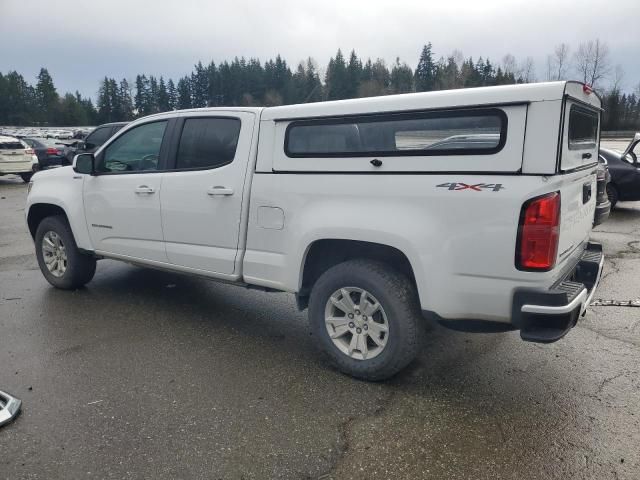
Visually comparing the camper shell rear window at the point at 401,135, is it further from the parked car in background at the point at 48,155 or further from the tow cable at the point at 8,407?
the parked car in background at the point at 48,155

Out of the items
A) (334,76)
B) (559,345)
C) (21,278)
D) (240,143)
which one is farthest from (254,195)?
(334,76)

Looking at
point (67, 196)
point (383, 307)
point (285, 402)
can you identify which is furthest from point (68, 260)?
point (383, 307)

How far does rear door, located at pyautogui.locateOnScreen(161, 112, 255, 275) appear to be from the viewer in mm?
3984

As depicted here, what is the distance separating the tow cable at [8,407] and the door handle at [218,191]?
75.6 inches

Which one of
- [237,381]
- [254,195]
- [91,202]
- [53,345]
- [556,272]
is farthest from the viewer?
[91,202]

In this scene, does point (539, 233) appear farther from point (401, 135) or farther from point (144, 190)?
point (144, 190)

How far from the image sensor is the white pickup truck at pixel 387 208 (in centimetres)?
281

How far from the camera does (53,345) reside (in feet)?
13.7

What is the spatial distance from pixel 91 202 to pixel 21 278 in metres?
1.91

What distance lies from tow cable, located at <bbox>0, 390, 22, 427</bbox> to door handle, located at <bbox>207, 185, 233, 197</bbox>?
1.92 meters

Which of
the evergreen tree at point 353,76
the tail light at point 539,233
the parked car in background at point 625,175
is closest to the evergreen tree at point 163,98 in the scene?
the evergreen tree at point 353,76

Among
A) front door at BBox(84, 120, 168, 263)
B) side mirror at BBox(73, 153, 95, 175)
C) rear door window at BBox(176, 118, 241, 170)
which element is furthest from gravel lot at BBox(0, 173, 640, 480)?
rear door window at BBox(176, 118, 241, 170)

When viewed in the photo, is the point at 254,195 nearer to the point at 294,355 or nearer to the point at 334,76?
the point at 294,355

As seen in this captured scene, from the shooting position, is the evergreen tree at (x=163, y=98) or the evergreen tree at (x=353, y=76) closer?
the evergreen tree at (x=353, y=76)
